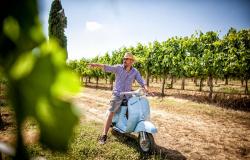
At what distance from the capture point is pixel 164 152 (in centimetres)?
503

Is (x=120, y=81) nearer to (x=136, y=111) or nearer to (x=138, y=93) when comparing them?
(x=138, y=93)

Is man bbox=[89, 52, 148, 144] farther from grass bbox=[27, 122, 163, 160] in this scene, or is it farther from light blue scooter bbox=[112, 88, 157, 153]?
grass bbox=[27, 122, 163, 160]

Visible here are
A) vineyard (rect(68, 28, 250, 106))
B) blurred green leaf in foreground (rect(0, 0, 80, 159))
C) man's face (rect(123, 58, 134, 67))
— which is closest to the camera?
blurred green leaf in foreground (rect(0, 0, 80, 159))

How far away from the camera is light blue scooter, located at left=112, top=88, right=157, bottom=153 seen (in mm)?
4574

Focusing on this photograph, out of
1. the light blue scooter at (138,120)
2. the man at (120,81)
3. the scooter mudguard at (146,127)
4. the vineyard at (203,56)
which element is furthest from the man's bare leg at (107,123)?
the vineyard at (203,56)

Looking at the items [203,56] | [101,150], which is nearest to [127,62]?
[101,150]

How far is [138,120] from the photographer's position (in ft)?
16.0

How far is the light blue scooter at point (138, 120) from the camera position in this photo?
4574 millimetres

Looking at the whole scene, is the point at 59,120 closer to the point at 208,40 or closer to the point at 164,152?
the point at 164,152

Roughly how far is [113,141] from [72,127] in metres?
5.29

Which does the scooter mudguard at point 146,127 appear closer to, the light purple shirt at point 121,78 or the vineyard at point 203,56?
the light purple shirt at point 121,78

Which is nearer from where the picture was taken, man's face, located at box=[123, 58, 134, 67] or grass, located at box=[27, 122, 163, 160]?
grass, located at box=[27, 122, 163, 160]

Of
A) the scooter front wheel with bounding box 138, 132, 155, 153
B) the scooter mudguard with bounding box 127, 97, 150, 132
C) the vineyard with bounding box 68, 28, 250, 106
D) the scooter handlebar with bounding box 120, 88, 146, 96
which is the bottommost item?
the scooter front wheel with bounding box 138, 132, 155, 153

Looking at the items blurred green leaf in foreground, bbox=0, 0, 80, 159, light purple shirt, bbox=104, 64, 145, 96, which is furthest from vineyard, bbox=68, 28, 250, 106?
blurred green leaf in foreground, bbox=0, 0, 80, 159
